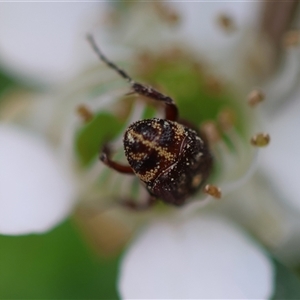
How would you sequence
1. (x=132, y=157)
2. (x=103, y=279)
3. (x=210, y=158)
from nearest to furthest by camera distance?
1. (x=132, y=157)
2. (x=210, y=158)
3. (x=103, y=279)

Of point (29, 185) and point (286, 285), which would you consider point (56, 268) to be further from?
point (286, 285)

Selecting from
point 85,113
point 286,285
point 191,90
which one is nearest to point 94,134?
point 85,113

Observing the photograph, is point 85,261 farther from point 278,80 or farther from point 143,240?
point 278,80

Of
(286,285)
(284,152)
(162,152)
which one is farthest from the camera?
(284,152)

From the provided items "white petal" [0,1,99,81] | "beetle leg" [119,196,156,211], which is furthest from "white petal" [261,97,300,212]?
"white petal" [0,1,99,81]

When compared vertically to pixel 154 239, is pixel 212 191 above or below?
above

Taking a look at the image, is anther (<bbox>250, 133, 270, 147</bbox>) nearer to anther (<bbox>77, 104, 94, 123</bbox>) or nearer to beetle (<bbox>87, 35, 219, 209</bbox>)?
beetle (<bbox>87, 35, 219, 209</bbox>)

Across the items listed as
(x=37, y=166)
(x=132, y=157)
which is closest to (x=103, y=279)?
(x=37, y=166)
